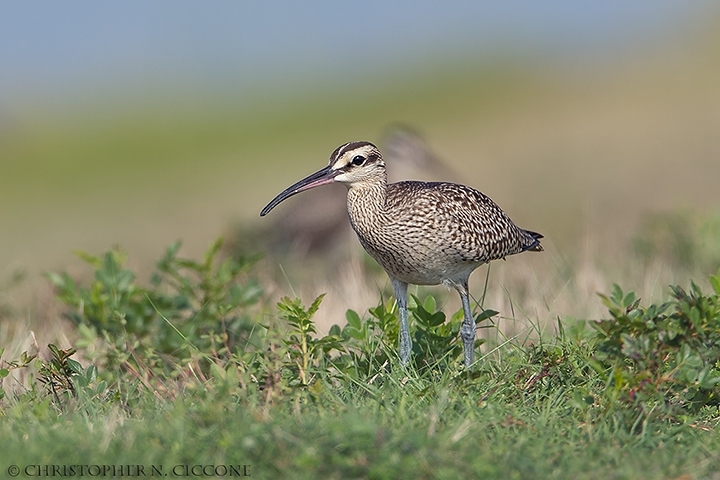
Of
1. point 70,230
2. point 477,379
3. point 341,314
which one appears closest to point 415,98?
point 70,230

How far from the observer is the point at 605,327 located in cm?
458

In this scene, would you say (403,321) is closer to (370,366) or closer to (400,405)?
(370,366)

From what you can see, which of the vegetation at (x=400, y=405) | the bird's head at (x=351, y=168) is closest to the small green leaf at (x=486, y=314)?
the vegetation at (x=400, y=405)

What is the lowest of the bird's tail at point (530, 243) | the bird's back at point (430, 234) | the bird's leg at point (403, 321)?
the bird's leg at point (403, 321)

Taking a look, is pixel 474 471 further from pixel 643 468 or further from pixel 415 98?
pixel 415 98

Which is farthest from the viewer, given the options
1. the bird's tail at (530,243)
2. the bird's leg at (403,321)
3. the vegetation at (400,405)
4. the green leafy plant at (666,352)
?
the bird's tail at (530,243)

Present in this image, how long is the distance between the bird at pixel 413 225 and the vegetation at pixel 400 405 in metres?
0.28

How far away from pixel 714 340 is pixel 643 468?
1.02m

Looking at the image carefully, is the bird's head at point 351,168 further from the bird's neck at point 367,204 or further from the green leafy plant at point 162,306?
the green leafy plant at point 162,306

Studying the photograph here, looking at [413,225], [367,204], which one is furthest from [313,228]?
[413,225]

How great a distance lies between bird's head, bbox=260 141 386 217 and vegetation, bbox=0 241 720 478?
779 millimetres

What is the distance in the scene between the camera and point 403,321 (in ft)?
18.0

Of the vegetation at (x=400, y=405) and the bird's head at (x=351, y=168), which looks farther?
the bird's head at (x=351, y=168)

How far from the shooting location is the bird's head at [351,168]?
572cm
